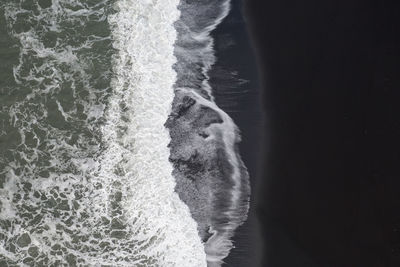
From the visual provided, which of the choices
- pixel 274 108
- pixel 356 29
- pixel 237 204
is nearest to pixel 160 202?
pixel 237 204

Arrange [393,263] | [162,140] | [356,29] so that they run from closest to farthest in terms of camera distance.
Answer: [393,263]
[162,140]
[356,29]

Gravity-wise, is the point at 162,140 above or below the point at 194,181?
above

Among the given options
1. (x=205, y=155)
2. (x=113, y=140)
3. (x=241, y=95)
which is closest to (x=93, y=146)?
(x=113, y=140)

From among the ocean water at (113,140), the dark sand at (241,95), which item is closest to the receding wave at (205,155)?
the ocean water at (113,140)

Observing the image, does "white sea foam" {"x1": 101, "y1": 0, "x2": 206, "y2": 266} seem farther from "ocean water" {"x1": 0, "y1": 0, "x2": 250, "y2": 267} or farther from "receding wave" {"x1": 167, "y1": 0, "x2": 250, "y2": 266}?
"receding wave" {"x1": 167, "y1": 0, "x2": 250, "y2": 266}

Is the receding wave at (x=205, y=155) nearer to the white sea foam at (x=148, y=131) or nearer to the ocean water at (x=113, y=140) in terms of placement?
the ocean water at (x=113, y=140)

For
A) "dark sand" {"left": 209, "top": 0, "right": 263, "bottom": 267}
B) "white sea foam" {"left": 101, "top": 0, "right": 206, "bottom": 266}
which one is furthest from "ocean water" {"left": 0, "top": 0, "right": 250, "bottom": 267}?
"dark sand" {"left": 209, "top": 0, "right": 263, "bottom": 267}

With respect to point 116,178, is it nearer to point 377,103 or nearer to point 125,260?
point 125,260

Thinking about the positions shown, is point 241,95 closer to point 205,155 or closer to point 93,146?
Answer: point 205,155
